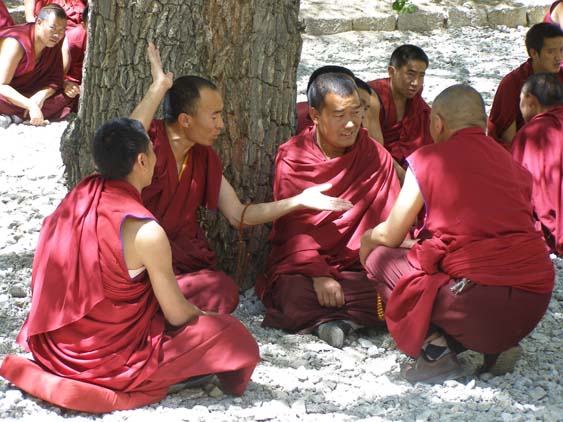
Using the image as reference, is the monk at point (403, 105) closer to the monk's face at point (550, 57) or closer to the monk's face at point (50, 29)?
the monk's face at point (550, 57)

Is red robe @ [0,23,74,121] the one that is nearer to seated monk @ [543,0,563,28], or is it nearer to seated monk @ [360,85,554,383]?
seated monk @ [543,0,563,28]

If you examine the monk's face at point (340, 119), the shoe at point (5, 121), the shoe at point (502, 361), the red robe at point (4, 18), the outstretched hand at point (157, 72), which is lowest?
the shoe at point (5, 121)

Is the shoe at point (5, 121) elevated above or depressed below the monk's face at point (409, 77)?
below

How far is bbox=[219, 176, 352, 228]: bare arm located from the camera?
185 inches

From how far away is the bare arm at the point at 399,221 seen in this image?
4188 mm

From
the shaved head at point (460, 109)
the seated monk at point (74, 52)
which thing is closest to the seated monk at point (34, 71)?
the seated monk at point (74, 52)

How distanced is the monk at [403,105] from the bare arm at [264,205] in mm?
1766

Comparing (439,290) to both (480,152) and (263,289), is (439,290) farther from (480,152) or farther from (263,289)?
(263,289)

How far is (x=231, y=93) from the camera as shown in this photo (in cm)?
504

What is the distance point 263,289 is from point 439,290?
113 cm

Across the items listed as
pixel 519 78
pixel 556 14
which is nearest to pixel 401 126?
pixel 519 78

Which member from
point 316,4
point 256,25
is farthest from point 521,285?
point 316,4

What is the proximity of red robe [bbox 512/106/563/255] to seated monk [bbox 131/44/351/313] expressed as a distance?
1927 mm

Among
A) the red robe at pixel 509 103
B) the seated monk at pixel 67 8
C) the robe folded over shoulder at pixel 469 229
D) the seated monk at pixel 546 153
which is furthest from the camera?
the seated monk at pixel 67 8
